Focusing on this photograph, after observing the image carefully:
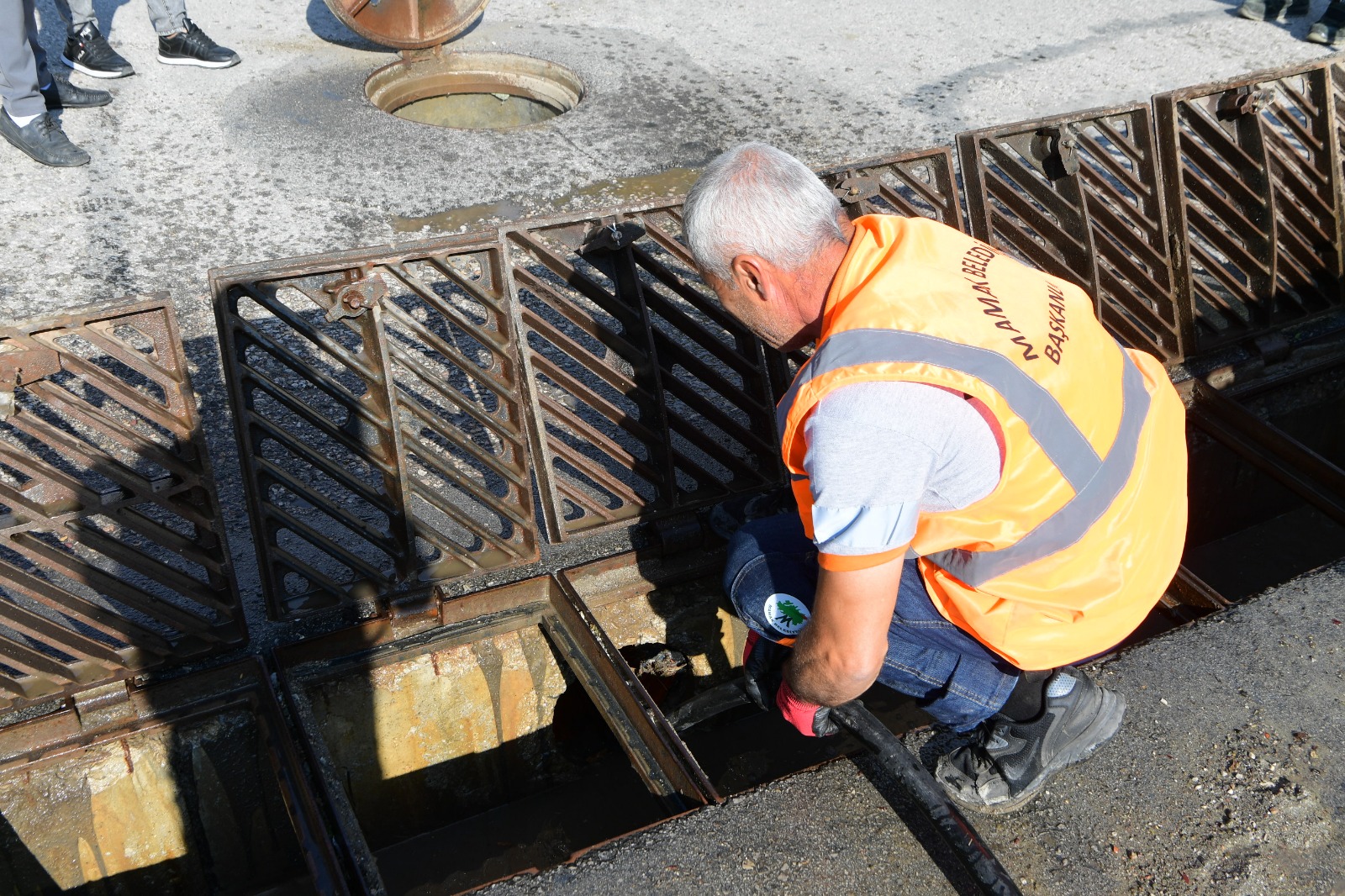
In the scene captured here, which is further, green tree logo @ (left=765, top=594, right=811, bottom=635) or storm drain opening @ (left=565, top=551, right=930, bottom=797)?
storm drain opening @ (left=565, top=551, right=930, bottom=797)

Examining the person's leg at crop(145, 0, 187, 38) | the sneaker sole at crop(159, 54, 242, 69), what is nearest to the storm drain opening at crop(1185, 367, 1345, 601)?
the sneaker sole at crop(159, 54, 242, 69)

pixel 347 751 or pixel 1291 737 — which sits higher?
pixel 1291 737

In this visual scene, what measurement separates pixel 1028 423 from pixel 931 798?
94cm

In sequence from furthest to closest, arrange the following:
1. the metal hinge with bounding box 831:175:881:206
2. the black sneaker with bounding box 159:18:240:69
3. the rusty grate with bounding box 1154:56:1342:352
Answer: the black sneaker with bounding box 159:18:240:69 → the rusty grate with bounding box 1154:56:1342:352 → the metal hinge with bounding box 831:175:881:206

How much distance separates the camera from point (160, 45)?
6.35 metres

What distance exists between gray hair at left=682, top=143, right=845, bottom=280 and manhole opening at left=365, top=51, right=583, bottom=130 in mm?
4823

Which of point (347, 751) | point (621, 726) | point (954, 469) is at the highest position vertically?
Result: point (954, 469)

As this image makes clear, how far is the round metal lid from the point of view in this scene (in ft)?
20.7

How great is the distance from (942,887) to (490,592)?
4.86 ft

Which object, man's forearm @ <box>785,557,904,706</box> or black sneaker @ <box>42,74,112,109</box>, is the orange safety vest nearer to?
man's forearm @ <box>785,557,904,706</box>

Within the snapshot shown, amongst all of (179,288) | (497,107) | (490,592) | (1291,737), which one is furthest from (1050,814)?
(497,107)

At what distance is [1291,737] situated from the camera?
2643mm

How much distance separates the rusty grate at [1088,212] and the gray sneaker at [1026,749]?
1733 mm

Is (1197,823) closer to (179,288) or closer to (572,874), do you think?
(572,874)
